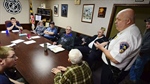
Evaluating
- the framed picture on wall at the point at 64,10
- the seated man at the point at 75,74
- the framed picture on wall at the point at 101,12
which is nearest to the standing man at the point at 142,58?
the framed picture on wall at the point at 101,12

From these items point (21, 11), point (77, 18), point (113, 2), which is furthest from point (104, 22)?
point (21, 11)

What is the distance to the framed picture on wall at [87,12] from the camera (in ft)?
11.2

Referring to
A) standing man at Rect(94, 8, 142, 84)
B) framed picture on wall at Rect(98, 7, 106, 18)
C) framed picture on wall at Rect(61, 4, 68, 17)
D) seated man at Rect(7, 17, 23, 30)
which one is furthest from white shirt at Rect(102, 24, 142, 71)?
framed picture on wall at Rect(61, 4, 68, 17)

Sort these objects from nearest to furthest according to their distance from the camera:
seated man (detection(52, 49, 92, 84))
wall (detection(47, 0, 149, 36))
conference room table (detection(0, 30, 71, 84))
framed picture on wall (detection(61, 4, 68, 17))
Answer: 1. seated man (detection(52, 49, 92, 84))
2. conference room table (detection(0, 30, 71, 84))
3. wall (detection(47, 0, 149, 36))
4. framed picture on wall (detection(61, 4, 68, 17))

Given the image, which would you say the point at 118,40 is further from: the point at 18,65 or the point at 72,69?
the point at 18,65

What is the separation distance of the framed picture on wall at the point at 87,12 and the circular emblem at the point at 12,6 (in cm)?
358

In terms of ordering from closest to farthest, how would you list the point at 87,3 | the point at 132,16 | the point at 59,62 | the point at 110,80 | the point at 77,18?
1. the point at 132,16
2. the point at 110,80
3. the point at 59,62
4. the point at 87,3
5. the point at 77,18

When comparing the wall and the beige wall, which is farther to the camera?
the beige wall

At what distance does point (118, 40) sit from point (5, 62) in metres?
1.22

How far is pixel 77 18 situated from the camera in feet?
13.2

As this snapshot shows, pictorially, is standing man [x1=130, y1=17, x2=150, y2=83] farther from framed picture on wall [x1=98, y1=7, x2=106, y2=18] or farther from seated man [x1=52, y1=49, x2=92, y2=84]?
seated man [x1=52, y1=49, x2=92, y2=84]

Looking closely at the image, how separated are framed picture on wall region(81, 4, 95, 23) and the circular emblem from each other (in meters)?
3.58

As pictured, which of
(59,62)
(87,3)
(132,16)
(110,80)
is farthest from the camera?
(87,3)

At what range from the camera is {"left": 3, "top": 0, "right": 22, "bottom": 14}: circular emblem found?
15.6ft
